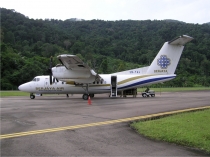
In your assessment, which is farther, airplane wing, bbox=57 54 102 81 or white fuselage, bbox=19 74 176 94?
white fuselage, bbox=19 74 176 94

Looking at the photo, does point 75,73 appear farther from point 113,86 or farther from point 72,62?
point 113,86

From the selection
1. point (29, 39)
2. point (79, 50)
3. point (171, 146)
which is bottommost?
point (171, 146)

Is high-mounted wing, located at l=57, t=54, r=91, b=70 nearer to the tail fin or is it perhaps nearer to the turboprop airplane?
the turboprop airplane

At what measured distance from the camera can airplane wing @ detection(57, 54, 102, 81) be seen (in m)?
21.1

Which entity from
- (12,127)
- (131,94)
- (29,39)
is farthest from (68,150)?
(29,39)

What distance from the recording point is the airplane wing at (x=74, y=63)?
69.2ft

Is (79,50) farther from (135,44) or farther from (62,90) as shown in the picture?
(62,90)

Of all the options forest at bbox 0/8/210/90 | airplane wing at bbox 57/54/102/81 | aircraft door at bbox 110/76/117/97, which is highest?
forest at bbox 0/8/210/90

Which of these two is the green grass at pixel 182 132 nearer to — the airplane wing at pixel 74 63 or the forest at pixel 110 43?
the airplane wing at pixel 74 63

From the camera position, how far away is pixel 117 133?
27.4 feet

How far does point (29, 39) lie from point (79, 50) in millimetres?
28661

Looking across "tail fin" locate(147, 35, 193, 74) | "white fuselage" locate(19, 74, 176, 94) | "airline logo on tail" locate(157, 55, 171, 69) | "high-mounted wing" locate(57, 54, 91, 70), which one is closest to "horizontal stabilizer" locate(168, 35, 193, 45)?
"tail fin" locate(147, 35, 193, 74)

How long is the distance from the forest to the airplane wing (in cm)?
4436

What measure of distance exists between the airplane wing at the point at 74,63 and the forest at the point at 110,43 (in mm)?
44359
